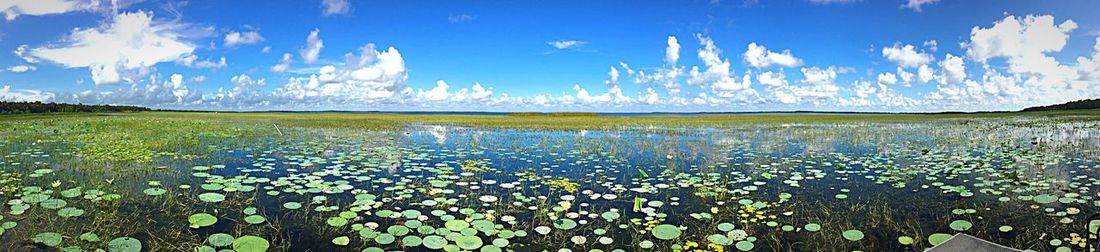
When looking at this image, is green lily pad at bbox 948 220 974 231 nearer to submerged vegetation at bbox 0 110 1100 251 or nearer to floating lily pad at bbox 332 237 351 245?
submerged vegetation at bbox 0 110 1100 251

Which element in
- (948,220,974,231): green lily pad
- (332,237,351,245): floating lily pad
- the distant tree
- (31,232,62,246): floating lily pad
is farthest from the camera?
the distant tree

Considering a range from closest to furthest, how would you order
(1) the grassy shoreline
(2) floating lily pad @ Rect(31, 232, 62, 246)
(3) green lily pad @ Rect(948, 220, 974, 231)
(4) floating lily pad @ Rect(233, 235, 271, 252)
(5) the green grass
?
1. (4) floating lily pad @ Rect(233, 235, 271, 252)
2. (2) floating lily pad @ Rect(31, 232, 62, 246)
3. (3) green lily pad @ Rect(948, 220, 974, 231)
4. (5) the green grass
5. (1) the grassy shoreline

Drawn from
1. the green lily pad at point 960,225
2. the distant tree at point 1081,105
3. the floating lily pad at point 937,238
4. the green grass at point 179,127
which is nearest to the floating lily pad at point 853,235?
the floating lily pad at point 937,238

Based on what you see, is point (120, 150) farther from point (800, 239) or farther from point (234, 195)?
point (800, 239)

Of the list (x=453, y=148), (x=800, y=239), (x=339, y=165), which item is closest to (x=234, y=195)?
(x=339, y=165)

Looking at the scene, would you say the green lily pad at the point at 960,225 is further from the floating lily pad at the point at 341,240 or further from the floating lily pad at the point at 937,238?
the floating lily pad at the point at 341,240

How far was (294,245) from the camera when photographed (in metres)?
5.13

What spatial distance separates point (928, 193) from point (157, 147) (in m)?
18.7

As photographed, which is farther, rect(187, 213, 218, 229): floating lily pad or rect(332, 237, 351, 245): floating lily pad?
rect(187, 213, 218, 229): floating lily pad

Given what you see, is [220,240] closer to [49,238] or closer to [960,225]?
[49,238]

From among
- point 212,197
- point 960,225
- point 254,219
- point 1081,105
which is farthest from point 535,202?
point 1081,105

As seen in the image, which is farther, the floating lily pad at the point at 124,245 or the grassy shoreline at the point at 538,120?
the grassy shoreline at the point at 538,120

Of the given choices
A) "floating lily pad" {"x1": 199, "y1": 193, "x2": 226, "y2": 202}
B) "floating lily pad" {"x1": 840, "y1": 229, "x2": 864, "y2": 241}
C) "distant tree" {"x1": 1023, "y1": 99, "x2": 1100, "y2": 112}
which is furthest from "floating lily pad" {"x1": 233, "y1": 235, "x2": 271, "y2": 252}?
"distant tree" {"x1": 1023, "y1": 99, "x2": 1100, "y2": 112}

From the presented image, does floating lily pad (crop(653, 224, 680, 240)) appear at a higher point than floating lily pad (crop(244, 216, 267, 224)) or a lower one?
lower
